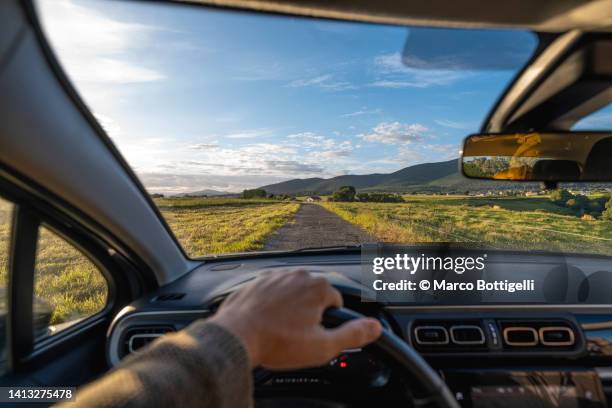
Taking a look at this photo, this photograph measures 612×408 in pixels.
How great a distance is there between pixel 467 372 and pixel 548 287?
3.57 ft

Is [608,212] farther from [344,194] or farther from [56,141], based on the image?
[56,141]

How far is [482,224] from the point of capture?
17.0ft

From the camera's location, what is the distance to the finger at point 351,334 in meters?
1.28

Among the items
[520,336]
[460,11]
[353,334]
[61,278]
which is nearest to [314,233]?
[520,336]

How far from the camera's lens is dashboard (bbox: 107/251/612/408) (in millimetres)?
3081

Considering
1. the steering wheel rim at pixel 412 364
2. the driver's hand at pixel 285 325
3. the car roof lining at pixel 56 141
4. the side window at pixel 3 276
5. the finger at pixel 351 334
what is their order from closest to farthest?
the driver's hand at pixel 285 325 < the finger at pixel 351 334 < the steering wheel rim at pixel 412 364 < the car roof lining at pixel 56 141 < the side window at pixel 3 276

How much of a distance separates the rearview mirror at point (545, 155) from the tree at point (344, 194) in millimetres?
1582

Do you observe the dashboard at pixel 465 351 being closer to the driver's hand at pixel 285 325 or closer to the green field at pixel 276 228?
the green field at pixel 276 228

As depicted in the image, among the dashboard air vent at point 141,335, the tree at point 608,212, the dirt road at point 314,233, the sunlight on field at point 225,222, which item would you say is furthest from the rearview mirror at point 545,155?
the dashboard air vent at point 141,335

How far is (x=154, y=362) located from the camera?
98 centimetres

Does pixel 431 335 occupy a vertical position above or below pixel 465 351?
above

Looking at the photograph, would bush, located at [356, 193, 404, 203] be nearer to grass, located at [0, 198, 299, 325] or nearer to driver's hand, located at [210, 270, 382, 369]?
grass, located at [0, 198, 299, 325]

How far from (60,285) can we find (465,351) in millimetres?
2860

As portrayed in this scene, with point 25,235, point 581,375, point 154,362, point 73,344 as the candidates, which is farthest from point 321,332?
point 581,375
